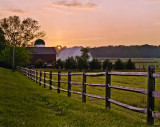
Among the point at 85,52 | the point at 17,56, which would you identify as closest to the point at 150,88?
the point at 17,56

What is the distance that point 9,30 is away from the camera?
72.6 meters

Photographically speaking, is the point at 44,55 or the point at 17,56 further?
the point at 44,55

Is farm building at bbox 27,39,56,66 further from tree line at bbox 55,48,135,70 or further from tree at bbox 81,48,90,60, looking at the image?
tree line at bbox 55,48,135,70

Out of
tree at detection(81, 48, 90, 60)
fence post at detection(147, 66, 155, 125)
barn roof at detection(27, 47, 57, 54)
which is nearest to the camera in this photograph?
fence post at detection(147, 66, 155, 125)

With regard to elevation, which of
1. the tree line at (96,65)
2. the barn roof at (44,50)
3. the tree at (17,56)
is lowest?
the tree line at (96,65)

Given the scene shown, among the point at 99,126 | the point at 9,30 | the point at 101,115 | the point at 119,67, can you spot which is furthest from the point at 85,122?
the point at 9,30

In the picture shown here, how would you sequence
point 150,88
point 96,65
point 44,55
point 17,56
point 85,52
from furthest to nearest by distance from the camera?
point 44,55 < point 85,52 < point 96,65 < point 17,56 < point 150,88

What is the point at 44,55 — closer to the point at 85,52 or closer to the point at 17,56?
the point at 85,52

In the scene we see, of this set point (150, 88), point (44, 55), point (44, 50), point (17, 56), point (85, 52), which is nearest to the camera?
point (150, 88)

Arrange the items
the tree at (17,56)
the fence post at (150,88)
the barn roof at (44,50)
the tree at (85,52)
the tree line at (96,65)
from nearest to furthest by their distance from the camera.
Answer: the fence post at (150,88) → the tree at (17,56) → the tree line at (96,65) → the tree at (85,52) → the barn roof at (44,50)

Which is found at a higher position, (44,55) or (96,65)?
(44,55)

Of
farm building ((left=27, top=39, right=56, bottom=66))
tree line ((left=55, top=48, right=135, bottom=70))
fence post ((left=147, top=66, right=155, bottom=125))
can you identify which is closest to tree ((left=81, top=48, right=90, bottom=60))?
farm building ((left=27, top=39, right=56, bottom=66))

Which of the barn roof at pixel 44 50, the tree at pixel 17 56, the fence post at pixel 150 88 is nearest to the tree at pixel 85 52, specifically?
the barn roof at pixel 44 50

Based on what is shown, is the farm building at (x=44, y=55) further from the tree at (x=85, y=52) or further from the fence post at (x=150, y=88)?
the fence post at (x=150, y=88)
